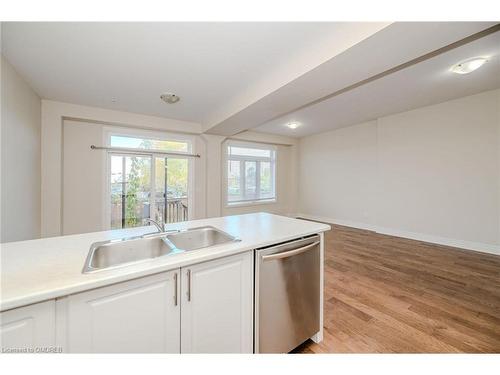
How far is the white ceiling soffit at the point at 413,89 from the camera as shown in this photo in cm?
221

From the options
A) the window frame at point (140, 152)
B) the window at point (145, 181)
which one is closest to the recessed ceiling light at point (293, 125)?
the window frame at point (140, 152)

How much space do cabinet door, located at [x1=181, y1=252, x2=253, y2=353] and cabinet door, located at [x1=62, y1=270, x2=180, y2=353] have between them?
66 millimetres

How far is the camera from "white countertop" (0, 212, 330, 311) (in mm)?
717

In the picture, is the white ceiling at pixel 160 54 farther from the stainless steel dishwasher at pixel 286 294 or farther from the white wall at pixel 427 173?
the white wall at pixel 427 173

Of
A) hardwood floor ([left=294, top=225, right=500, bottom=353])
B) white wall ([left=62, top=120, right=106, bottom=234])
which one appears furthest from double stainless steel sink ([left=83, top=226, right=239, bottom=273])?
white wall ([left=62, top=120, right=106, bottom=234])

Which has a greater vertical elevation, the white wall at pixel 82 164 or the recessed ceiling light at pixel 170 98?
the recessed ceiling light at pixel 170 98

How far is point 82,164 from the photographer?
3.52 metres

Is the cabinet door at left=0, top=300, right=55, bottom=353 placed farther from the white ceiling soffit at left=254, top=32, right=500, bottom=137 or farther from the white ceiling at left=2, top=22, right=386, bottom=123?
the white ceiling soffit at left=254, top=32, right=500, bottom=137

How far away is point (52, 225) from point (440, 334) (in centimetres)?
497

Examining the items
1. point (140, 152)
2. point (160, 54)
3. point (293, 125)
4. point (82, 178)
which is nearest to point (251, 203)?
point (293, 125)

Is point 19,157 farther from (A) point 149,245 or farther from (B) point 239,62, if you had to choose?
(B) point 239,62

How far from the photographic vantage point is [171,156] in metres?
4.30

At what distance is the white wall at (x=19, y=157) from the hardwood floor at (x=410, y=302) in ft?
10.6
